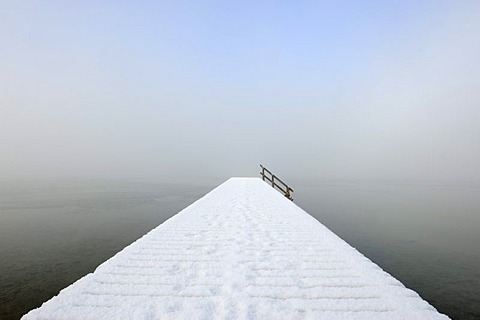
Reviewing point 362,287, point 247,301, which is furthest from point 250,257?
point 362,287

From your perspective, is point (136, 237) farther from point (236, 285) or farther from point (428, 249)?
point (428, 249)

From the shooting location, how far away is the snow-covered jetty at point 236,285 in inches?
111

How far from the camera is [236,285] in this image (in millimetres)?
3428

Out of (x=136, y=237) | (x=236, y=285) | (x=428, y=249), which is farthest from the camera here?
(x=136, y=237)

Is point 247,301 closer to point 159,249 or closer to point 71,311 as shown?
point 71,311

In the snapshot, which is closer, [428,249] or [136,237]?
[428,249]

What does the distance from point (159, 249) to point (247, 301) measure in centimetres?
254

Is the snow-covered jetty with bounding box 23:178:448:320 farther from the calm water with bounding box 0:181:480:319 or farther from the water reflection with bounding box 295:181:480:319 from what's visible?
the water reflection with bounding box 295:181:480:319

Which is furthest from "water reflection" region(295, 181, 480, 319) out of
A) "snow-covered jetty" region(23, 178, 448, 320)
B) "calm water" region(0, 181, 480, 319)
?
"snow-covered jetty" region(23, 178, 448, 320)

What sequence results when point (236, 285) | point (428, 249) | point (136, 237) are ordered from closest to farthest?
point (236, 285)
point (428, 249)
point (136, 237)

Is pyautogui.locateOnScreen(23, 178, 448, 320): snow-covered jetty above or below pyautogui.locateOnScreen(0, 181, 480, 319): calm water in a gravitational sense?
above

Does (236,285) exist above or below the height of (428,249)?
above

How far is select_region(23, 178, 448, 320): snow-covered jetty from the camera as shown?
2.81 meters

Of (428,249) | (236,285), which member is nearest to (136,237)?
(236,285)
